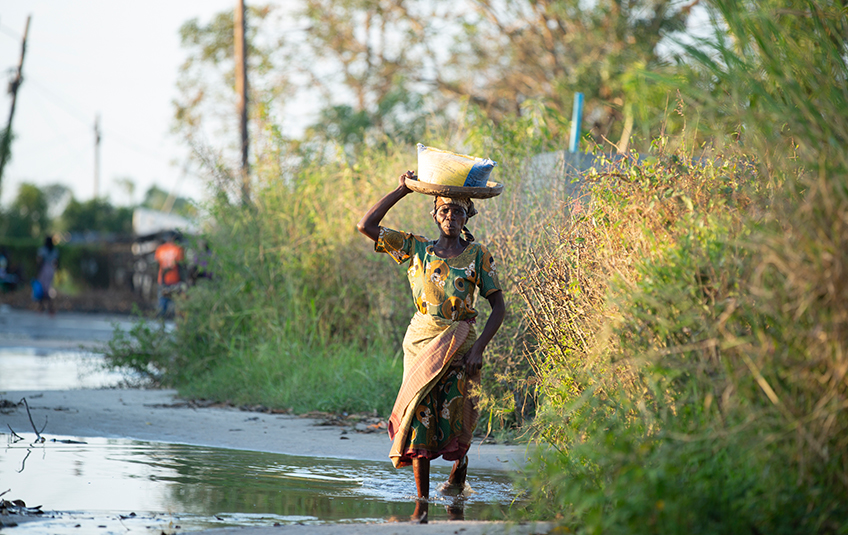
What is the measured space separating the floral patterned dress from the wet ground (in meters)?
0.40

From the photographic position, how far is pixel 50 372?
488 inches

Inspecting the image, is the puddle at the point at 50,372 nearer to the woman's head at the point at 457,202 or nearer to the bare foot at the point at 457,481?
the bare foot at the point at 457,481

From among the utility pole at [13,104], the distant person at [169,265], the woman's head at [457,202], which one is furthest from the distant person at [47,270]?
the woman's head at [457,202]

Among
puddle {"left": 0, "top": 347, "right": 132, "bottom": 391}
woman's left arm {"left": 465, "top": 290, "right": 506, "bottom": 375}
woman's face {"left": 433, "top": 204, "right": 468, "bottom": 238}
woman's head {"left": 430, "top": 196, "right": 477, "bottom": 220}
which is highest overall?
woman's head {"left": 430, "top": 196, "right": 477, "bottom": 220}

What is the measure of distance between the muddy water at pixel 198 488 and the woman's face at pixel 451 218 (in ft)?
5.32

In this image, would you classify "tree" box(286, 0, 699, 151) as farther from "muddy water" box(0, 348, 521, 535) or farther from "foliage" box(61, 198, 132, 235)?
"foliage" box(61, 198, 132, 235)

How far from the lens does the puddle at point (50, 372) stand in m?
10.7

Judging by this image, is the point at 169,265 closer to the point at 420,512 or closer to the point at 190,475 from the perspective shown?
the point at 190,475

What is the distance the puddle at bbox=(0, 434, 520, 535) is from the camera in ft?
14.3

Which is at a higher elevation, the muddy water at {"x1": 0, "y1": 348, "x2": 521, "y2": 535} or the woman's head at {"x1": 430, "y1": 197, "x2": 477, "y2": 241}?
the woman's head at {"x1": 430, "y1": 197, "x2": 477, "y2": 241}

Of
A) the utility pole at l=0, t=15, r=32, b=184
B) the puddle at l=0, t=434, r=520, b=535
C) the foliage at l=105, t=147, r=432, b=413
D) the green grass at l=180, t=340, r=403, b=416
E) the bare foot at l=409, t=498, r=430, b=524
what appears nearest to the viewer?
the bare foot at l=409, t=498, r=430, b=524

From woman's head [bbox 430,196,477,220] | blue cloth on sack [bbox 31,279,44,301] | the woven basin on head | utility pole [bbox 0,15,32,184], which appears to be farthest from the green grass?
utility pole [bbox 0,15,32,184]

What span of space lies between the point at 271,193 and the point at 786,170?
26.7ft

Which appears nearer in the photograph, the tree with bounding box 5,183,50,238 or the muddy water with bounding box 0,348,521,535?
the muddy water with bounding box 0,348,521,535
